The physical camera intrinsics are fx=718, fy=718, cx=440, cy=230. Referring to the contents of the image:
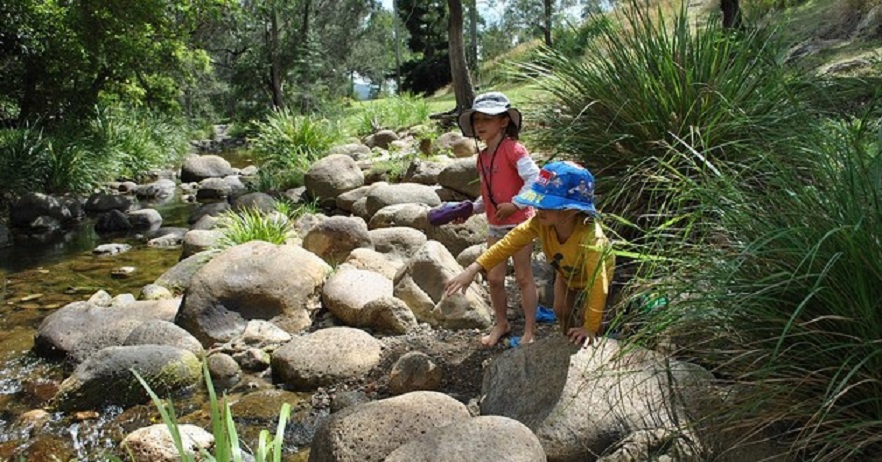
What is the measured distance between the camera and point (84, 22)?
574 inches

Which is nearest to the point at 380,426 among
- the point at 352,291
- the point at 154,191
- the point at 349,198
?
the point at 352,291

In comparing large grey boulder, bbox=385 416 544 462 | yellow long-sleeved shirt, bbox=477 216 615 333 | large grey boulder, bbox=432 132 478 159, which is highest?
yellow long-sleeved shirt, bbox=477 216 615 333

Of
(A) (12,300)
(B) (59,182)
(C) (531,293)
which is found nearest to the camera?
(C) (531,293)

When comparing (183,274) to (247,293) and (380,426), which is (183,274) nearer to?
(247,293)

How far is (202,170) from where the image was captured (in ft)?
55.1

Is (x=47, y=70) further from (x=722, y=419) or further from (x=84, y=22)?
(x=722, y=419)

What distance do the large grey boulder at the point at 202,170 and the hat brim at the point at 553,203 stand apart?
48.0ft

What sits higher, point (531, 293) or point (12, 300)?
point (531, 293)

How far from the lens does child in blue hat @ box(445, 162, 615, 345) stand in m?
3.12

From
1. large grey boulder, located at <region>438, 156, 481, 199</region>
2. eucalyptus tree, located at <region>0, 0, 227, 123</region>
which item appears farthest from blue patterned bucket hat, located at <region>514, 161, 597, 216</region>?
eucalyptus tree, located at <region>0, 0, 227, 123</region>

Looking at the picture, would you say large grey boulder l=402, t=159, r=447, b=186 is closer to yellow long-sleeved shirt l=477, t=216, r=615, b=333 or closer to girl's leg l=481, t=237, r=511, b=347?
girl's leg l=481, t=237, r=511, b=347

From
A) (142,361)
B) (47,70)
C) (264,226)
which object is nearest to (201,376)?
(142,361)

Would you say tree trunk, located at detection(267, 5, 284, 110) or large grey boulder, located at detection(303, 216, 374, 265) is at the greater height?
tree trunk, located at detection(267, 5, 284, 110)

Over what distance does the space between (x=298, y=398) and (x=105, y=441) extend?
109cm
